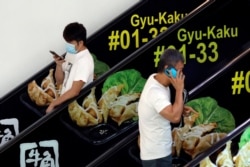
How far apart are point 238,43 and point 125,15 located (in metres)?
1.13

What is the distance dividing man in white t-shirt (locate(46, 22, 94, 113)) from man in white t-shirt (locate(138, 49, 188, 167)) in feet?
2.80

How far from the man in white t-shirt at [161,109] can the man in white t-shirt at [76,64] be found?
85 cm

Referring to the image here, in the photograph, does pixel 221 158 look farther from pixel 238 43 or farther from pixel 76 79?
pixel 238 43

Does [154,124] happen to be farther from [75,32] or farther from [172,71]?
[75,32]

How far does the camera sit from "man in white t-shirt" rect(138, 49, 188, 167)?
3.57m

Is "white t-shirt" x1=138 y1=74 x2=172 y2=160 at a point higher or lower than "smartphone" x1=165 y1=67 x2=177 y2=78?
lower

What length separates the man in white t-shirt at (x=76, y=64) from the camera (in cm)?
442

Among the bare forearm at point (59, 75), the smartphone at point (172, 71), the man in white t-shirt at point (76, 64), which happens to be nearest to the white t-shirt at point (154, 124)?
the smartphone at point (172, 71)

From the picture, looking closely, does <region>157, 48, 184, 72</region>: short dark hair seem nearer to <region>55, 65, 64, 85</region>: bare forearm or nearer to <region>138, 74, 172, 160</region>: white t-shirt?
<region>138, 74, 172, 160</region>: white t-shirt

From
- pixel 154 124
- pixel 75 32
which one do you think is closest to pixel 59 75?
pixel 75 32

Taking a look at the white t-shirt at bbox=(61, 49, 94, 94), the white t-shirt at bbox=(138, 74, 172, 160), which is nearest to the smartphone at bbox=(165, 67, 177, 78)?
the white t-shirt at bbox=(138, 74, 172, 160)

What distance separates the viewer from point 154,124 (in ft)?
12.0

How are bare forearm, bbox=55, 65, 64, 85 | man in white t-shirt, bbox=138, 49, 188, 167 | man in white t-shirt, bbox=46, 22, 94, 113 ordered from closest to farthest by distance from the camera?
1. man in white t-shirt, bbox=138, 49, 188, 167
2. man in white t-shirt, bbox=46, 22, 94, 113
3. bare forearm, bbox=55, 65, 64, 85

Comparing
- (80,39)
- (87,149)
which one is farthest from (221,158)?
(80,39)
